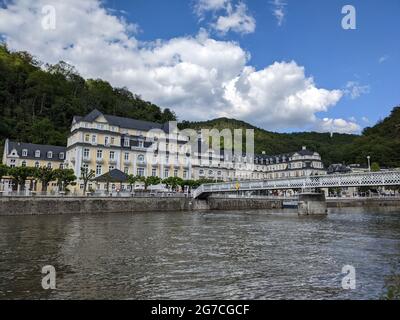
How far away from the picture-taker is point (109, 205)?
52.0 meters

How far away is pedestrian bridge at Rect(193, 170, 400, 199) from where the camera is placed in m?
35.1

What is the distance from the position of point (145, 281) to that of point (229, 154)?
3852 inches

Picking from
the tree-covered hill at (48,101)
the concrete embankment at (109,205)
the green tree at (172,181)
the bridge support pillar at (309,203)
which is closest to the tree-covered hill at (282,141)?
the tree-covered hill at (48,101)

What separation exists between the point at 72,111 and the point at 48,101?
374 inches

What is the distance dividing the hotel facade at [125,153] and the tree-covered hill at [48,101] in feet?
61.5

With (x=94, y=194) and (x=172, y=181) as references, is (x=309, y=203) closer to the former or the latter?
(x=94, y=194)

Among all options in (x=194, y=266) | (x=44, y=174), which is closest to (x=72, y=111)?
(x=44, y=174)

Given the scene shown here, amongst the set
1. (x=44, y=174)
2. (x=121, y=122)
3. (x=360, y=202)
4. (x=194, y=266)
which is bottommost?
(x=194, y=266)

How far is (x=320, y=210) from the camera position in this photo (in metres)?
45.0

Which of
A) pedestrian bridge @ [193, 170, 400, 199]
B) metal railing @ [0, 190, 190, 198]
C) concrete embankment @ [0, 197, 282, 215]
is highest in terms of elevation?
pedestrian bridge @ [193, 170, 400, 199]

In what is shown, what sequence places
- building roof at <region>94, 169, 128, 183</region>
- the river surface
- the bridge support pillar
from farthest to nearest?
building roof at <region>94, 169, 128, 183</region>, the bridge support pillar, the river surface

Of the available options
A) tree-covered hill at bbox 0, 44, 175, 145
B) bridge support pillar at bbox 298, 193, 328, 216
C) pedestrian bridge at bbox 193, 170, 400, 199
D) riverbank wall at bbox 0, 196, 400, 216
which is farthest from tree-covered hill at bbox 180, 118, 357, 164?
bridge support pillar at bbox 298, 193, 328, 216

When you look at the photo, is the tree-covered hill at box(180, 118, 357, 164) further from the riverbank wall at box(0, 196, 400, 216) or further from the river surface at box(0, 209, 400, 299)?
the river surface at box(0, 209, 400, 299)
